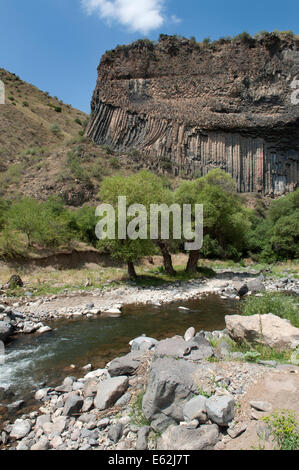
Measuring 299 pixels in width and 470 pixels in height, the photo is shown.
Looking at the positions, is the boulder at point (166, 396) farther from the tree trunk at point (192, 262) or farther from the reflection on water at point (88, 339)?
the tree trunk at point (192, 262)

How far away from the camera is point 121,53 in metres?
53.1

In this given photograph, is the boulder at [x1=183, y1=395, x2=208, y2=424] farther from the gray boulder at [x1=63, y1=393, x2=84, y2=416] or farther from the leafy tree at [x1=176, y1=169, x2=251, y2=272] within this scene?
the leafy tree at [x1=176, y1=169, x2=251, y2=272]

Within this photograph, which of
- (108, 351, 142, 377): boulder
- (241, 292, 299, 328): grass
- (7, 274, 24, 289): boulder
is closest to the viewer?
(108, 351, 142, 377): boulder

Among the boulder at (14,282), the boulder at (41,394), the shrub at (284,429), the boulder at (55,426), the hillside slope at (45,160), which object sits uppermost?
the hillside slope at (45,160)

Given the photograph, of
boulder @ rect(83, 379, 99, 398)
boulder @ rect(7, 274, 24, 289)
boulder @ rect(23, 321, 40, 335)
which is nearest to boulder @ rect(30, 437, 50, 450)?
boulder @ rect(83, 379, 99, 398)

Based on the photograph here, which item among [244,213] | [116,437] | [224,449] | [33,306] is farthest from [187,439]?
[244,213]

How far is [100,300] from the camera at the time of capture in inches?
619

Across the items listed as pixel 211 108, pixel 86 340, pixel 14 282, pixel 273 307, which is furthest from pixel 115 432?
pixel 211 108

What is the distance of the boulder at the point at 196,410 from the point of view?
438 centimetres

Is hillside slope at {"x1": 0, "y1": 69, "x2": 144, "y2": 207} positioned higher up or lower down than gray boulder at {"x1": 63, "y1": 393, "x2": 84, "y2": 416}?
higher up

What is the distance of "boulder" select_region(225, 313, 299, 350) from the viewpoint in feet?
20.7

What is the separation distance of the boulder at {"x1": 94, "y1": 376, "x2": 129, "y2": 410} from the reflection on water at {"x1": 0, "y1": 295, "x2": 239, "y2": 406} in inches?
70.2

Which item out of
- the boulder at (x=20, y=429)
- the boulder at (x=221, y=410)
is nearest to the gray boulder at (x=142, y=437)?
the boulder at (x=221, y=410)

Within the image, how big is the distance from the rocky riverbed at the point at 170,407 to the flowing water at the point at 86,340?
1163 mm
